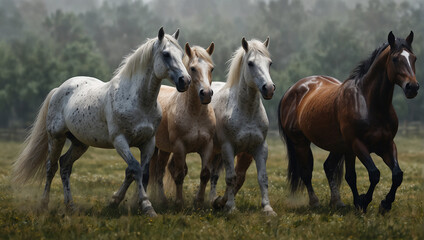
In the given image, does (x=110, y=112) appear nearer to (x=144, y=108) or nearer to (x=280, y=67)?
(x=144, y=108)

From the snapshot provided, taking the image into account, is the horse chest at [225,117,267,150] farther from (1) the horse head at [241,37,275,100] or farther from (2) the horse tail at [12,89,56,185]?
(2) the horse tail at [12,89,56,185]

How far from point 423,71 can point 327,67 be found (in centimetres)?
912

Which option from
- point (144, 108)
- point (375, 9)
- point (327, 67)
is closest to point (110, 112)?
point (144, 108)

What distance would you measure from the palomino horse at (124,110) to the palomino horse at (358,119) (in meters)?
2.73

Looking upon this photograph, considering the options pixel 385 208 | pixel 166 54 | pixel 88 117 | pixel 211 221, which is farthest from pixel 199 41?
pixel 211 221

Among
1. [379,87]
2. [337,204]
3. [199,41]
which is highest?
[379,87]

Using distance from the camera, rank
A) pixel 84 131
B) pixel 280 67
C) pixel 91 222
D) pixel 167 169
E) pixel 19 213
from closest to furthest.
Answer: pixel 91 222
pixel 19 213
pixel 84 131
pixel 167 169
pixel 280 67

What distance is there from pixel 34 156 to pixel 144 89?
3045mm

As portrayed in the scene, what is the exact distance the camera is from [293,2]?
8425 cm

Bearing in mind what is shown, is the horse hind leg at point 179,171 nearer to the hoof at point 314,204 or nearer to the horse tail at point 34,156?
the hoof at point 314,204

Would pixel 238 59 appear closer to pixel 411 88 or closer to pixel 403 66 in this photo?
pixel 403 66

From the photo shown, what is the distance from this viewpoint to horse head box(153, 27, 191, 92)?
7.70 meters

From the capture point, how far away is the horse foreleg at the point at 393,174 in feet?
25.5

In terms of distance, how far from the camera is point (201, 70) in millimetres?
8492
